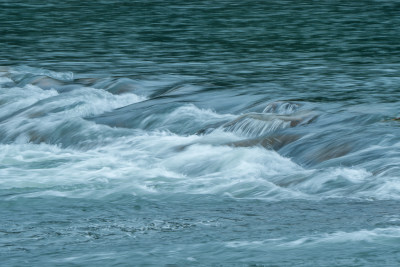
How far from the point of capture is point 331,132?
11.1m

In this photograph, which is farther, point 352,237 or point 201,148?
point 201,148

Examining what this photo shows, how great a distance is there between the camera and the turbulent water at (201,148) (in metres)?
7.18

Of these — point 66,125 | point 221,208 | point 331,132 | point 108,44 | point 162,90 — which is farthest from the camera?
point 108,44

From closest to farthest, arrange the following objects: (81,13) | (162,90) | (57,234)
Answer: (57,234)
(162,90)
(81,13)

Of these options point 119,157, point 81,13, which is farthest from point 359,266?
point 81,13

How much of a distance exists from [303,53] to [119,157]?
9.37 metres

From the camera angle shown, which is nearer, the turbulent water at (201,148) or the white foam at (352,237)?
the white foam at (352,237)

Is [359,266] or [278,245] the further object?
[278,245]

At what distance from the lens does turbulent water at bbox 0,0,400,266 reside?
283 inches

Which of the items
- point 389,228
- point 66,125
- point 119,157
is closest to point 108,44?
point 66,125

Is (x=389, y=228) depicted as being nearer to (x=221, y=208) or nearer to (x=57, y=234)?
(x=221, y=208)

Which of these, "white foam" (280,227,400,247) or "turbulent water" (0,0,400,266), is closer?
"white foam" (280,227,400,247)

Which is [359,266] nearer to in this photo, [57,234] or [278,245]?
[278,245]

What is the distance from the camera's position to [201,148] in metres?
11.1
